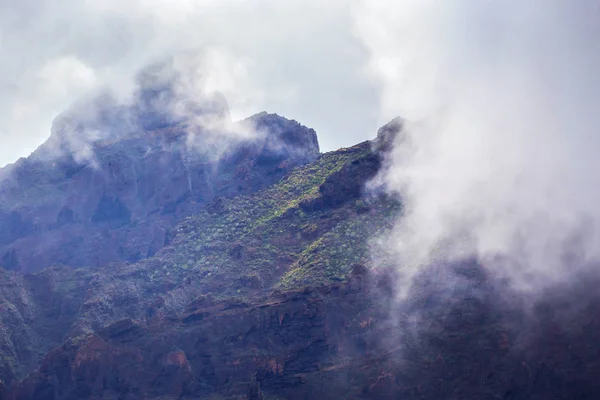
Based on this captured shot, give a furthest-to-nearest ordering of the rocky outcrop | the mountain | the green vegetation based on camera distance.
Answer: the green vegetation < the mountain < the rocky outcrop

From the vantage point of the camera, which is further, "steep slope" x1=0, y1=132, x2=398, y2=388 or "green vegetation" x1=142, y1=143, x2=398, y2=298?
"steep slope" x1=0, y1=132, x2=398, y2=388

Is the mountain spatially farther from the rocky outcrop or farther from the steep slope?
the steep slope

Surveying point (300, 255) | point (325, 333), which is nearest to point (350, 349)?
point (325, 333)

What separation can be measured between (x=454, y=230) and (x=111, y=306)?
244 ft

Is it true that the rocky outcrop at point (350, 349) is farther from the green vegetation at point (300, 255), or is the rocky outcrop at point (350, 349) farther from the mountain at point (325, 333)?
the green vegetation at point (300, 255)

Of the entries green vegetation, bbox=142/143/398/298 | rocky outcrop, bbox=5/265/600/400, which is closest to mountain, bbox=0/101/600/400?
rocky outcrop, bbox=5/265/600/400

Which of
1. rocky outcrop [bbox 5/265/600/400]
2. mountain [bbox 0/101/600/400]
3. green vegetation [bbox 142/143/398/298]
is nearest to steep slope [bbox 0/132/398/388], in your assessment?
green vegetation [bbox 142/143/398/298]

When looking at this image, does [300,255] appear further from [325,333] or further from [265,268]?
[325,333]

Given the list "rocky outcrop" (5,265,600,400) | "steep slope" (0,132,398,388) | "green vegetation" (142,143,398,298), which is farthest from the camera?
"steep slope" (0,132,398,388)

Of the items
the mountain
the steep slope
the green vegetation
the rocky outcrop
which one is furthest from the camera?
the steep slope

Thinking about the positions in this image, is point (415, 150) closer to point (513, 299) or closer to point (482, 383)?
point (513, 299)

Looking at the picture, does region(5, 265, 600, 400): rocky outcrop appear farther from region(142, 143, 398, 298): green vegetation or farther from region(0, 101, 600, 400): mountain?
region(142, 143, 398, 298): green vegetation

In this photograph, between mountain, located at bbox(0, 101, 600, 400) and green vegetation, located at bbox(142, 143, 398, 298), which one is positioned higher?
green vegetation, located at bbox(142, 143, 398, 298)

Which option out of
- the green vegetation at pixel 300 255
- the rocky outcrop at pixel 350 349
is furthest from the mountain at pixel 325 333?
the green vegetation at pixel 300 255
